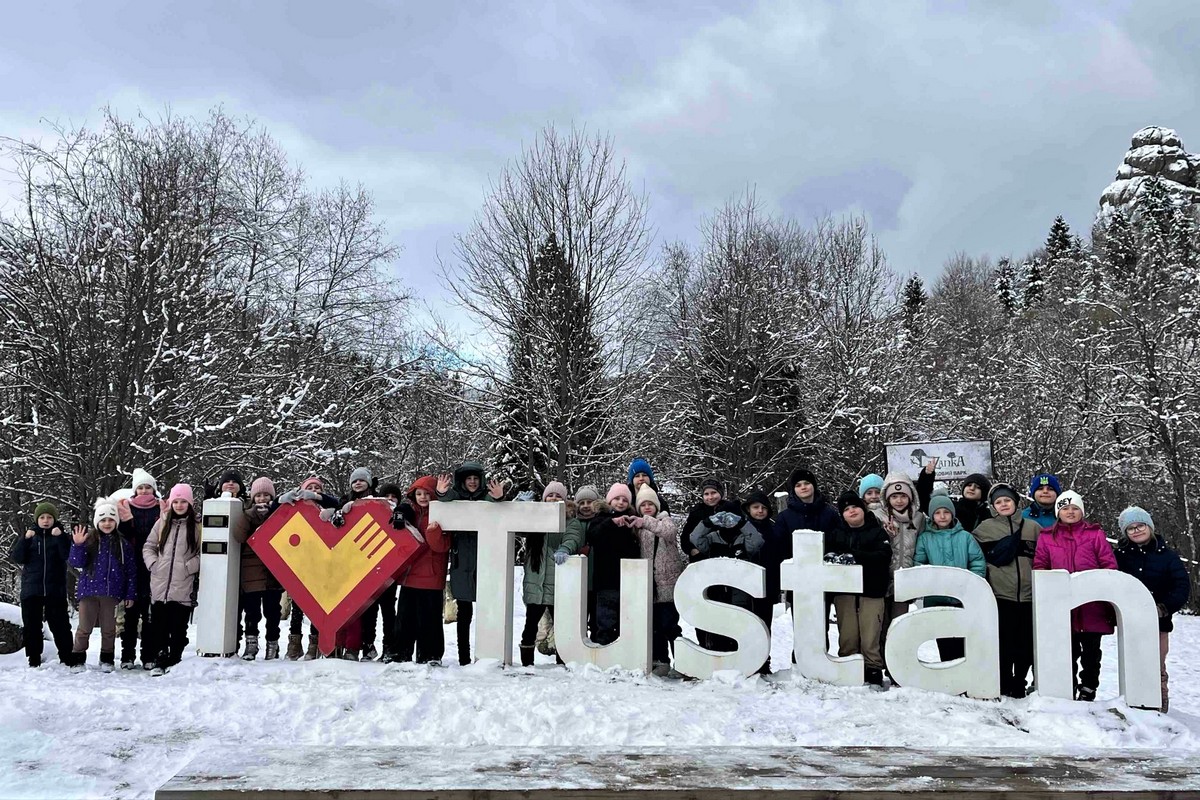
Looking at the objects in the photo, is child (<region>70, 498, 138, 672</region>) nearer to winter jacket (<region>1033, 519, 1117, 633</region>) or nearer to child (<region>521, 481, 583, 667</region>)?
child (<region>521, 481, 583, 667</region>)

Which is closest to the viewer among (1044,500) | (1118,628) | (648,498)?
(1118,628)

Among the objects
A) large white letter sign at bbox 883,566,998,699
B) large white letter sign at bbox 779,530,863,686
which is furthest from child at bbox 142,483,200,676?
large white letter sign at bbox 883,566,998,699

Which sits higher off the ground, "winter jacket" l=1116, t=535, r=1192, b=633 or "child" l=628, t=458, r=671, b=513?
"child" l=628, t=458, r=671, b=513

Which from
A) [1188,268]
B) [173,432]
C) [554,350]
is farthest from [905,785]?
[1188,268]

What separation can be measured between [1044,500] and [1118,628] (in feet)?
4.96

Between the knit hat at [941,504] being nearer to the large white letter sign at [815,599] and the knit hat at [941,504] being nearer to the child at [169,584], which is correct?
the large white letter sign at [815,599]

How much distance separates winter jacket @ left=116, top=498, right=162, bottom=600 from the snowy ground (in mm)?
970

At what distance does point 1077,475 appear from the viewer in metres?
23.3

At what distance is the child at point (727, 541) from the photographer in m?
7.88

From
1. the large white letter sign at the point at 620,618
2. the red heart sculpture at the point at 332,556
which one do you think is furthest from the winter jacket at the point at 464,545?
the large white letter sign at the point at 620,618

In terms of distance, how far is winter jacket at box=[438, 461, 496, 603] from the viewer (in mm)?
8055

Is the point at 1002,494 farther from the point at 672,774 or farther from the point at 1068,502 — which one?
the point at 672,774

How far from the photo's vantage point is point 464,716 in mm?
6004

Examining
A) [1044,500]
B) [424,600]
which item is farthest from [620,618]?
[1044,500]
